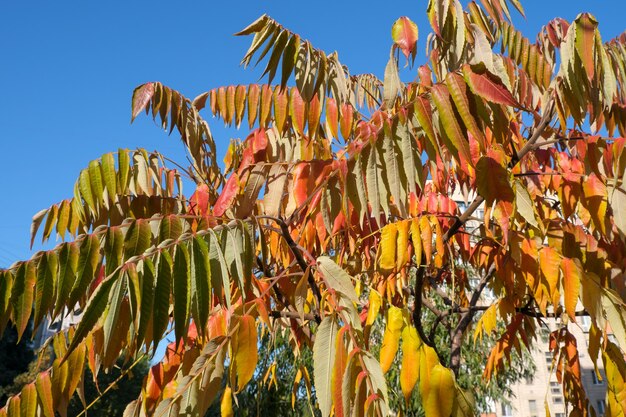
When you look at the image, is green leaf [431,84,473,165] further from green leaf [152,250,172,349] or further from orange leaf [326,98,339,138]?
orange leaf [326,98,339,138]

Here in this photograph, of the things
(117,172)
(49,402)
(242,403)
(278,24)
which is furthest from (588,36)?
(242,403)

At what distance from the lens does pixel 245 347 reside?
44.3 inches

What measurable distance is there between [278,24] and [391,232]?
775 mm

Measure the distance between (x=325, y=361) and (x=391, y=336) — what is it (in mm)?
192

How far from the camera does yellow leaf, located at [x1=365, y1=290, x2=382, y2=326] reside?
1320 mm

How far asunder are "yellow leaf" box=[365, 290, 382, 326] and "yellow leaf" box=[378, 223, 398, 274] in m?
0.20

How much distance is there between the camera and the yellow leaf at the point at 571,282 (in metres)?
1.50

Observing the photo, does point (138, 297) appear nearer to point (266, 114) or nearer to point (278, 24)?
point (278, 24)

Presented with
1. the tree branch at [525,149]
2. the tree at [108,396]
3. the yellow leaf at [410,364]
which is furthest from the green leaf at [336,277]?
the tree at [108,396]

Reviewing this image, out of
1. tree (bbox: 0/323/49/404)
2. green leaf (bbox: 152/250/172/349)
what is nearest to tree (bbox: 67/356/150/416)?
tree (bbox: 0/323/49/404)

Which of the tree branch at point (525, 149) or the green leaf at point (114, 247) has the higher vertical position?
the tree branch at point (525, 149)

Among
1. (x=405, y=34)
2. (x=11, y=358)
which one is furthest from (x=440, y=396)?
(x=11, y=358)

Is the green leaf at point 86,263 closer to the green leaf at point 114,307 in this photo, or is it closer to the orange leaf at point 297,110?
the green leaf at point 114,307

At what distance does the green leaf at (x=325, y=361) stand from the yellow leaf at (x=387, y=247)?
0.49 meters
